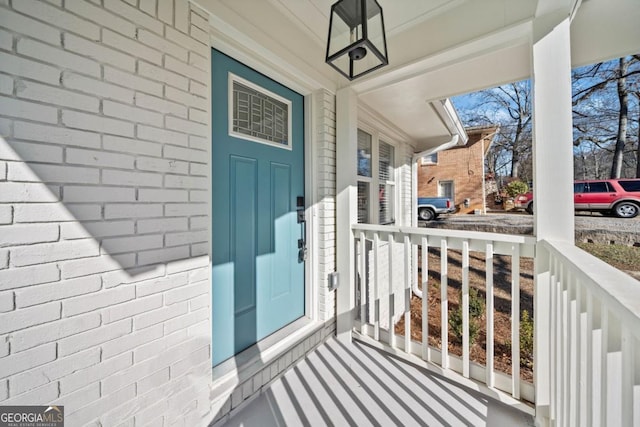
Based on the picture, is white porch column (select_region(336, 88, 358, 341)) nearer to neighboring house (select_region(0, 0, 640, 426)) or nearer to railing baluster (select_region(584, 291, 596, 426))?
neighboring house (select_region(0, 0, 640, 426))

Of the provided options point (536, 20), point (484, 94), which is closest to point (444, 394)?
point (536, 20)

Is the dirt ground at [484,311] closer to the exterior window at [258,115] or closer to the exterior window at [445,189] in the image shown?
the exterior window at [258,115]

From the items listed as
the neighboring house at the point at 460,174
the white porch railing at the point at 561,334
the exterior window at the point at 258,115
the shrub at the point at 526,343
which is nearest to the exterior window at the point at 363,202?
the white porch railing at the point at 561,334

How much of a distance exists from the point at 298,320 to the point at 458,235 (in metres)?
1.52

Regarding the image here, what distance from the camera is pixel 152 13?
1.15 metres

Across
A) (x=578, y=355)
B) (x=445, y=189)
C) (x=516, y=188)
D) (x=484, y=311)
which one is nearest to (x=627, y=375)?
(x=578, y=355)

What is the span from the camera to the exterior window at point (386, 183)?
3990mm

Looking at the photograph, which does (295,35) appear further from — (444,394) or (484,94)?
(484,94)

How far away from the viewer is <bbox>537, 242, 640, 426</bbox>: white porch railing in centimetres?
53

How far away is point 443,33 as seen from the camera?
186 centimetres

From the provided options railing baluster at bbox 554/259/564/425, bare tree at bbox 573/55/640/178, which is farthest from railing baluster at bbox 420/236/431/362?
bare tree at bbox 573/55/640/178

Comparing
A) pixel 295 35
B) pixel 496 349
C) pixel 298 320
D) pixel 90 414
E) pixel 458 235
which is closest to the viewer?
pixel 90 414

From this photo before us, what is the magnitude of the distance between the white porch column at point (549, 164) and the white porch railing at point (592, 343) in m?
0.09

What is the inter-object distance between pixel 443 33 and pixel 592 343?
82.7 inches
